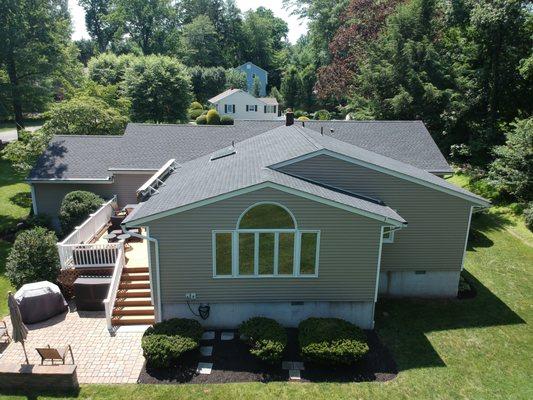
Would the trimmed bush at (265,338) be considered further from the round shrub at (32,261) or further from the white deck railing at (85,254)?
the round shrub at (32,261)

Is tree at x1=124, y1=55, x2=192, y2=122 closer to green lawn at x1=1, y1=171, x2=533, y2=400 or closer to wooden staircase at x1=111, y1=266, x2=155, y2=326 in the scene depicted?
wooden staircase at x1=111, y1=266, x2=155, y2=326

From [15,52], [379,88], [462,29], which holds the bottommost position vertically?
[379,88]

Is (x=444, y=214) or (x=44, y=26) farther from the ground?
(x=44, y=26)

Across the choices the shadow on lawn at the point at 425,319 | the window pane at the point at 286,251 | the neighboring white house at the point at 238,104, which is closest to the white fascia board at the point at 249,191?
the window pane at the point at 286,251

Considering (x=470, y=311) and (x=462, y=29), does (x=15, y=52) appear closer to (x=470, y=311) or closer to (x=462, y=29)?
(x=462, y=29)

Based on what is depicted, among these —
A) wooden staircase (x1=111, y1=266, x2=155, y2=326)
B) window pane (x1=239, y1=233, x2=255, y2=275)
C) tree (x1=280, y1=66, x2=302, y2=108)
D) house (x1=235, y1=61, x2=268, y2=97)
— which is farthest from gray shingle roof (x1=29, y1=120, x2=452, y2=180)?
house (x1=235, y1=61, x2=268, y2=97)

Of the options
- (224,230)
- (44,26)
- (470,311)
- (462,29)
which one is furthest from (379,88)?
(44,26)

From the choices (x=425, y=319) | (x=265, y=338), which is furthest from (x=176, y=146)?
(x=425, y=319)
